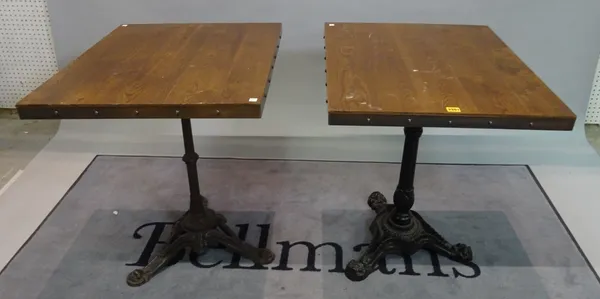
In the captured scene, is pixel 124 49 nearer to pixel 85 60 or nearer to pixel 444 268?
pixel 85 60

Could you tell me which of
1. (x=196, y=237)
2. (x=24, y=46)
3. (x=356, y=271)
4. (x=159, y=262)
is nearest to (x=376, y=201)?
(x=356, y=271)

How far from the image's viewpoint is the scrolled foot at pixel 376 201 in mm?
2482

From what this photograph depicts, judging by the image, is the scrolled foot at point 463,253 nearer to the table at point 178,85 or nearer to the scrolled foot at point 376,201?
the scrolled foot at point 376,201

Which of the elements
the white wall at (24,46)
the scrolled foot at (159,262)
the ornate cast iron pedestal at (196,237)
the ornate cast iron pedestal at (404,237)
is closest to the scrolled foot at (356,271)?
the ornate cast iron pedestal at (404,237)

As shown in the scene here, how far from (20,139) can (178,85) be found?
6.39 feet

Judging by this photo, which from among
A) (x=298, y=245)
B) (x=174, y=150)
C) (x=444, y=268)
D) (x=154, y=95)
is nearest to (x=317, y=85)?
(x=174, y=150)

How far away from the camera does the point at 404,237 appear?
2.14 metres

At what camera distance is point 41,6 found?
10.2 ft

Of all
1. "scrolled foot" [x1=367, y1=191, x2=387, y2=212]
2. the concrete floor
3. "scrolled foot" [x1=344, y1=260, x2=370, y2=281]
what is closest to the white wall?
the concrete floor

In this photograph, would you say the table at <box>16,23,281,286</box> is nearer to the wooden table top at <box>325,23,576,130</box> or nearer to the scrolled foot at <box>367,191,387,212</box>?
the wooden table top at <box>325,23,576,130</box>

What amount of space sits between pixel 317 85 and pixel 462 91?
1417 mm

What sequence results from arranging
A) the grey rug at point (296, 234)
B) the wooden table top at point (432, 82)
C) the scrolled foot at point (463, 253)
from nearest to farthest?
1. the wooden table top at point (432, 82)
2. the grey rug at point (296, 234)
3. the scrolled foot at point (463, 253)

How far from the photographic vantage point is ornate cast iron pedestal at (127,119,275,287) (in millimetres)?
2094

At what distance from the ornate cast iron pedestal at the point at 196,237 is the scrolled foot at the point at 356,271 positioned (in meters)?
0.32
